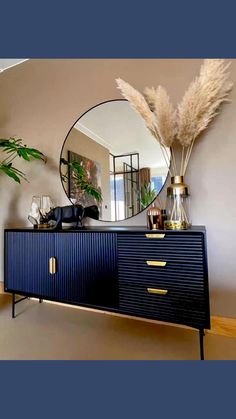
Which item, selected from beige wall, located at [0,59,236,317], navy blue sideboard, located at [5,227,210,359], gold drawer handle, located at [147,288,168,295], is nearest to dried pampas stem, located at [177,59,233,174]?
beige wall, located at [0,59,236,317]

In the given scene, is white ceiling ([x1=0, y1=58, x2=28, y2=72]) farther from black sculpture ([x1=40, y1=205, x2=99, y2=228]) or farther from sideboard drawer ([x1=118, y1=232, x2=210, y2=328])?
sideboard drawer ([x1=118, y1=232, x2=210, y2=328])

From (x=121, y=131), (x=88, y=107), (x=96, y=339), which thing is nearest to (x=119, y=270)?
(x=96, y=339)

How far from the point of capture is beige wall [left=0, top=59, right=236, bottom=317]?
1544 mm

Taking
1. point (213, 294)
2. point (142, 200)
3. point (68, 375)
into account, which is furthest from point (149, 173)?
point (68, 375)

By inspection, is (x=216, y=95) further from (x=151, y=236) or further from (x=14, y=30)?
(x=14, y=30)

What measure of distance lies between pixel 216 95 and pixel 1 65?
8.00ft

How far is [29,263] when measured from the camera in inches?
68.0

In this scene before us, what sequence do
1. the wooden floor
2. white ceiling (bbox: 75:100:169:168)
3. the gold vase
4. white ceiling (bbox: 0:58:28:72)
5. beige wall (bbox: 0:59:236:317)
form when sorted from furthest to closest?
white ceiling (bbox: 0:58:28:72), white ceiling (bbox: 75:100:169:168), beige wall (bbox: 0:59:236:317), the gold vase, the wooden floor

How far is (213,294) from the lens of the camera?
5.20 ft

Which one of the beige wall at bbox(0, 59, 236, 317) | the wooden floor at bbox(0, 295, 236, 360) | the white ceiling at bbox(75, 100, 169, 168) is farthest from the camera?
the white ceiling at bbox(75, 100, 169, 168)

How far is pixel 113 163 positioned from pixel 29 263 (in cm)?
110

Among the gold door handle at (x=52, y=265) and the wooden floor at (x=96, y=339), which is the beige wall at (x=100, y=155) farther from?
the wooden floor at (x=96, y=339)

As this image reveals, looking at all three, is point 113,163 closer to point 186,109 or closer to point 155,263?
point 186,109

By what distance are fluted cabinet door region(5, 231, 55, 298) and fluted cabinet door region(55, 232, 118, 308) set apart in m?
0.09
